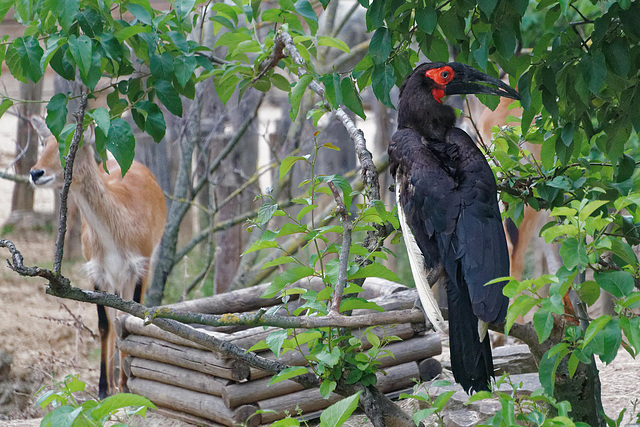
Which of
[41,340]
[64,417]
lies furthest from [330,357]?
[41,340]

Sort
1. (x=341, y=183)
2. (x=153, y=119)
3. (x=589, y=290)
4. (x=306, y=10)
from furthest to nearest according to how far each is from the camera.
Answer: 1. (x=306, y=10)
2. (x=153, y=119)
3. (x=341, y=183)
4. (x=589, y=290)

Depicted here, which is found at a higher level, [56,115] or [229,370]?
[56,115]

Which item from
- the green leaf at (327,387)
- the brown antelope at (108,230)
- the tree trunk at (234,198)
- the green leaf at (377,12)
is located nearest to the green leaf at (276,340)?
the green leaf at (327,387)

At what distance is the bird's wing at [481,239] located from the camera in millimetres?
1871

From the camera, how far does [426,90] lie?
2.39m

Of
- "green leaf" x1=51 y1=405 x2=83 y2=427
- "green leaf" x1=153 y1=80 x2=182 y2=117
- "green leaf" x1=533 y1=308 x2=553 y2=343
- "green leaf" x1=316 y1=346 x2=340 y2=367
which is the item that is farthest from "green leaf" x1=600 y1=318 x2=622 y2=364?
"green leaf" x1=153 y1=80 x2=182 y2=117

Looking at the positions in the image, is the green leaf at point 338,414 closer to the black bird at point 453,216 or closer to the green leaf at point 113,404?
the green leaf at point 113,404

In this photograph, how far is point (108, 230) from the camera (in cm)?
438

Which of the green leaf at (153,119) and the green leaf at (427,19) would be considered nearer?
the green leaf at (427,19)

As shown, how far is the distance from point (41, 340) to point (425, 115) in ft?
15.5

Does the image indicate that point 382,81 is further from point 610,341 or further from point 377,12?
point 610,341

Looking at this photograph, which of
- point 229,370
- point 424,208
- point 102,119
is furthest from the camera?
point 229,370

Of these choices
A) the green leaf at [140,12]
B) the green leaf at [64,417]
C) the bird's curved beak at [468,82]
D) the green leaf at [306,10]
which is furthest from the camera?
the green leaf at [306,10]

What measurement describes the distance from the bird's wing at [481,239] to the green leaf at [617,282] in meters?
0.42
